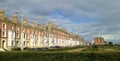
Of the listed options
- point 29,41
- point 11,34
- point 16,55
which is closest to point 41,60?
point 16,55

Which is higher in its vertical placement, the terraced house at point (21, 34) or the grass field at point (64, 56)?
the terraced house at point (21, 34)

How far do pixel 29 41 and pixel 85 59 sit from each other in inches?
2538

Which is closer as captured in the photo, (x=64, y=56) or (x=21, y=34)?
(x=64, y=56)

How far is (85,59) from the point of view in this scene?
29172mm

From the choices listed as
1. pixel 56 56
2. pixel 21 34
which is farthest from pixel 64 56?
pixel 21 34

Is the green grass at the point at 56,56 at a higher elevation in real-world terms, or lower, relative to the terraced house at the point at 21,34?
lower

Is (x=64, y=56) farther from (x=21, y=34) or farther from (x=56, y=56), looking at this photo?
(x=21, y=34)

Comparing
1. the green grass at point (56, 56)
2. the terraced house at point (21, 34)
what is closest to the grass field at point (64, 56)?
the green grass at point (56, 56)

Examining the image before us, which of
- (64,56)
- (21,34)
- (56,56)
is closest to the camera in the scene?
(64,56)

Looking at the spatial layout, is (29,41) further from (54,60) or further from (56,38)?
(54,60)

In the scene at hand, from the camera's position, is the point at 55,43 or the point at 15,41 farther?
the point at 55,43

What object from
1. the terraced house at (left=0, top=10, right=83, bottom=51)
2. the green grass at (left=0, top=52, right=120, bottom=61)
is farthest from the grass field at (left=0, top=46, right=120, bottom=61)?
the terraced house at (left=0, top=10, right=83, bottom=51)

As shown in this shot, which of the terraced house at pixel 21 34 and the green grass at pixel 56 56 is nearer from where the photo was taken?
the green grass at pixel 56 56

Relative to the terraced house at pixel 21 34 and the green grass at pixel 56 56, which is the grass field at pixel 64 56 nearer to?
the green grass at pixel 56 56
